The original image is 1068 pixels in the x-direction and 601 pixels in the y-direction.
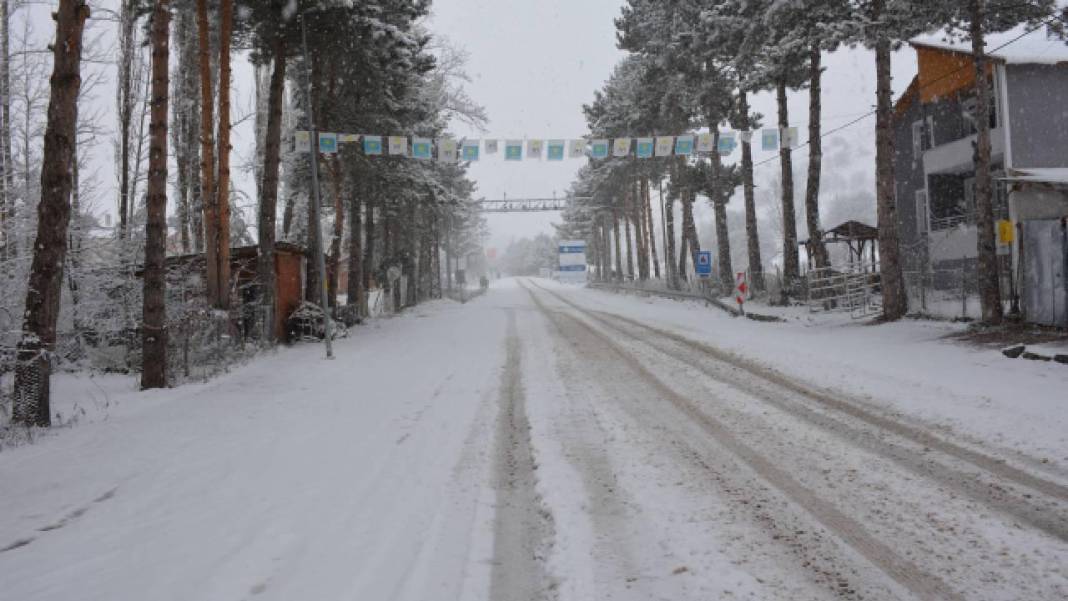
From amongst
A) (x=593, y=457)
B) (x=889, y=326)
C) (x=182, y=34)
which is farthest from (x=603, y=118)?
(x=593, y=457)

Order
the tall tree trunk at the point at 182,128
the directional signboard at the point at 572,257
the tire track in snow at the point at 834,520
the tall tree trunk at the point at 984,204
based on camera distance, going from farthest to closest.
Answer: the directional signboard at the point at 572,257 → the tall tree trunk at the point at 182,128 → the tall tree trunk at the point at 984,204 → the tire track in snow at the point at 834,520

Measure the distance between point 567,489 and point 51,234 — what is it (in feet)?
25.0

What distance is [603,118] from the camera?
39.0m

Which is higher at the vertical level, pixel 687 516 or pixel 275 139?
pixel 275 139

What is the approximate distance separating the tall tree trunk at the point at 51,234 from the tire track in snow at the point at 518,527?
19.5 ft

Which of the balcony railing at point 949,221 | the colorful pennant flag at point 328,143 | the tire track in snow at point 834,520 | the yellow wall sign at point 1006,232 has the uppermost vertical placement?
the colorful pennant flag at point 328,143

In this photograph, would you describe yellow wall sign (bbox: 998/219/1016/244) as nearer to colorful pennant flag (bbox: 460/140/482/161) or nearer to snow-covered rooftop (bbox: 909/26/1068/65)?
snow-covered rooftop (bbox: 909/26/1068/65)

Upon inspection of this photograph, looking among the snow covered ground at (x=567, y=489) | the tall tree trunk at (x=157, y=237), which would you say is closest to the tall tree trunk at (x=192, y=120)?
the tall tree trunk at (x=157, y=237)

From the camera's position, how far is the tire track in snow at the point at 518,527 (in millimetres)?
3365

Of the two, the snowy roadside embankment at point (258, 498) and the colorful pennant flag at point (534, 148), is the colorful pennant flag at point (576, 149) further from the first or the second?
the snowy roadside embankment at point (258, 498)

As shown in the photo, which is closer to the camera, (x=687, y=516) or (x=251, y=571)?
(x=251, y=571)

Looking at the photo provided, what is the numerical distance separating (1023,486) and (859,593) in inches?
92.2

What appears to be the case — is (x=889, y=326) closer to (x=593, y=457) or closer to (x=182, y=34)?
(x=593, y=457)

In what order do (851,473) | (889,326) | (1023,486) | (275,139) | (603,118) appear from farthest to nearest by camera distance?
(603,118) < (275,139) < (889,326) < (851,473) < (1023,486)
